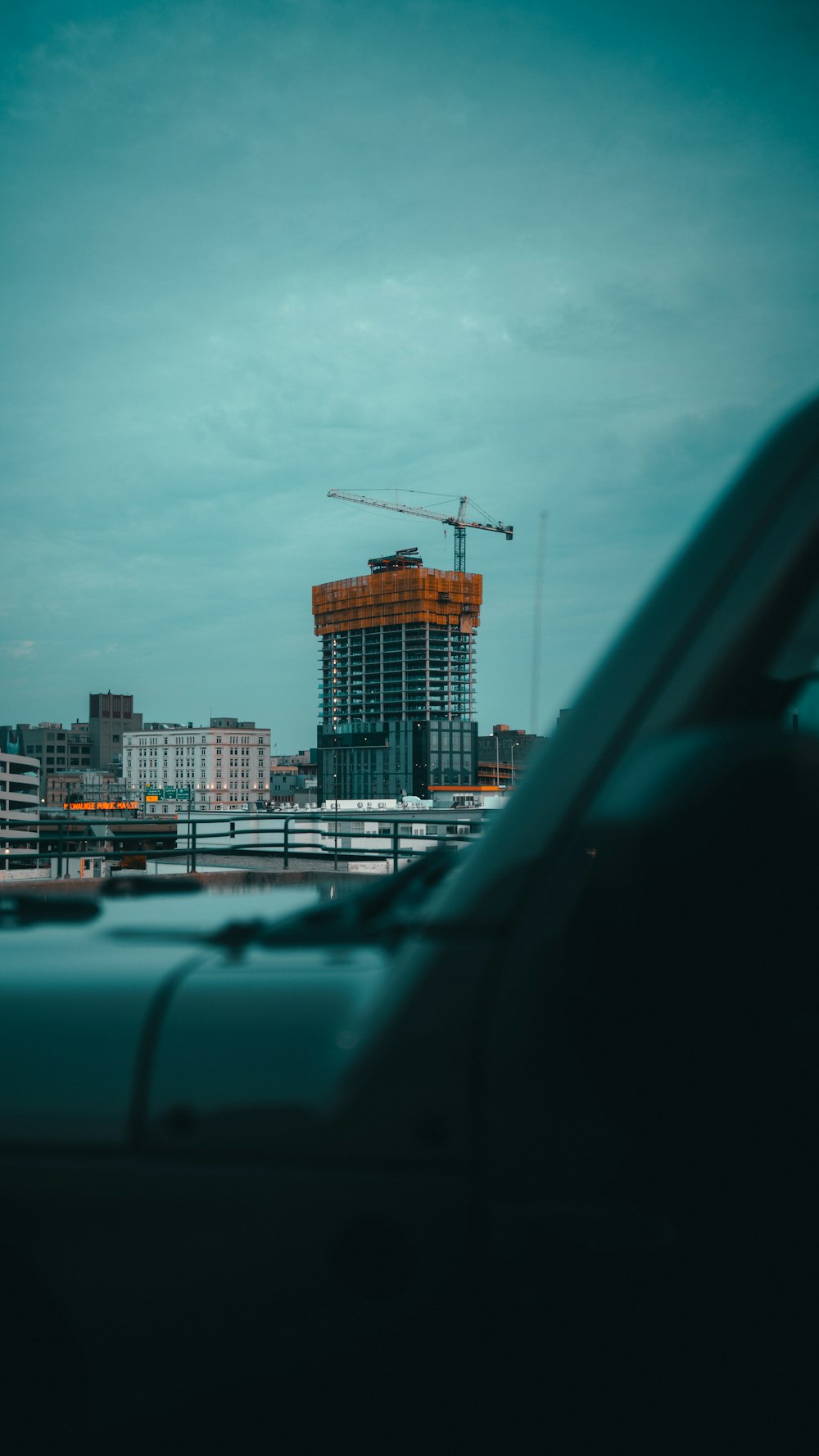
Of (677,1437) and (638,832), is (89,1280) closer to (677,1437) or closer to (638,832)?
(677,1437)

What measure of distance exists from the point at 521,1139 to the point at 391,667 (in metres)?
134

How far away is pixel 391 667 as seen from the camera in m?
135

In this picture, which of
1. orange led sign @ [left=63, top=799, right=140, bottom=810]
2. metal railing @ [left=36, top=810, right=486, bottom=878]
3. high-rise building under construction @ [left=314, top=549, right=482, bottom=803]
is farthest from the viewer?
high-rise building under construction @ [left=314, top=549, right=482, bottom=803]

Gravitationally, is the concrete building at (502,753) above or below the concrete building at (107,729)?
below

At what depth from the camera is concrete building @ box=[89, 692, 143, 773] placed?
188 meters

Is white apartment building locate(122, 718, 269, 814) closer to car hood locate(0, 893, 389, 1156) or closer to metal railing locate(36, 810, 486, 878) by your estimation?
metal railing locate(36, 810, 486, 878)

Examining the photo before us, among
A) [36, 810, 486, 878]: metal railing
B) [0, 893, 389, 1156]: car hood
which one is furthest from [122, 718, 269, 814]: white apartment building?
[0, 893, 389, 1156]: car hood

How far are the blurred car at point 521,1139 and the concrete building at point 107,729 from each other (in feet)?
620

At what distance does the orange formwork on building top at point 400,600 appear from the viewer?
131 metres

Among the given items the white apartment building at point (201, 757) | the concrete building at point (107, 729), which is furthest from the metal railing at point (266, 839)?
the concrete building at point (107, 729)

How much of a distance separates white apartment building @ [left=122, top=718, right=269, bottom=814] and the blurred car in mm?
166603

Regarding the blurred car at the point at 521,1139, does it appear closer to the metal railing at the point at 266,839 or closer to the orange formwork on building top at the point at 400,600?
the metal railing at the point at 266,839

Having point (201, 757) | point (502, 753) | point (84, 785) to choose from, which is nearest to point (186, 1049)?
point (502, 753)

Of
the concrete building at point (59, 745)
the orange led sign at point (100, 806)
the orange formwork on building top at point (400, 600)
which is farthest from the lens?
the concrete building at point (59, 745)
